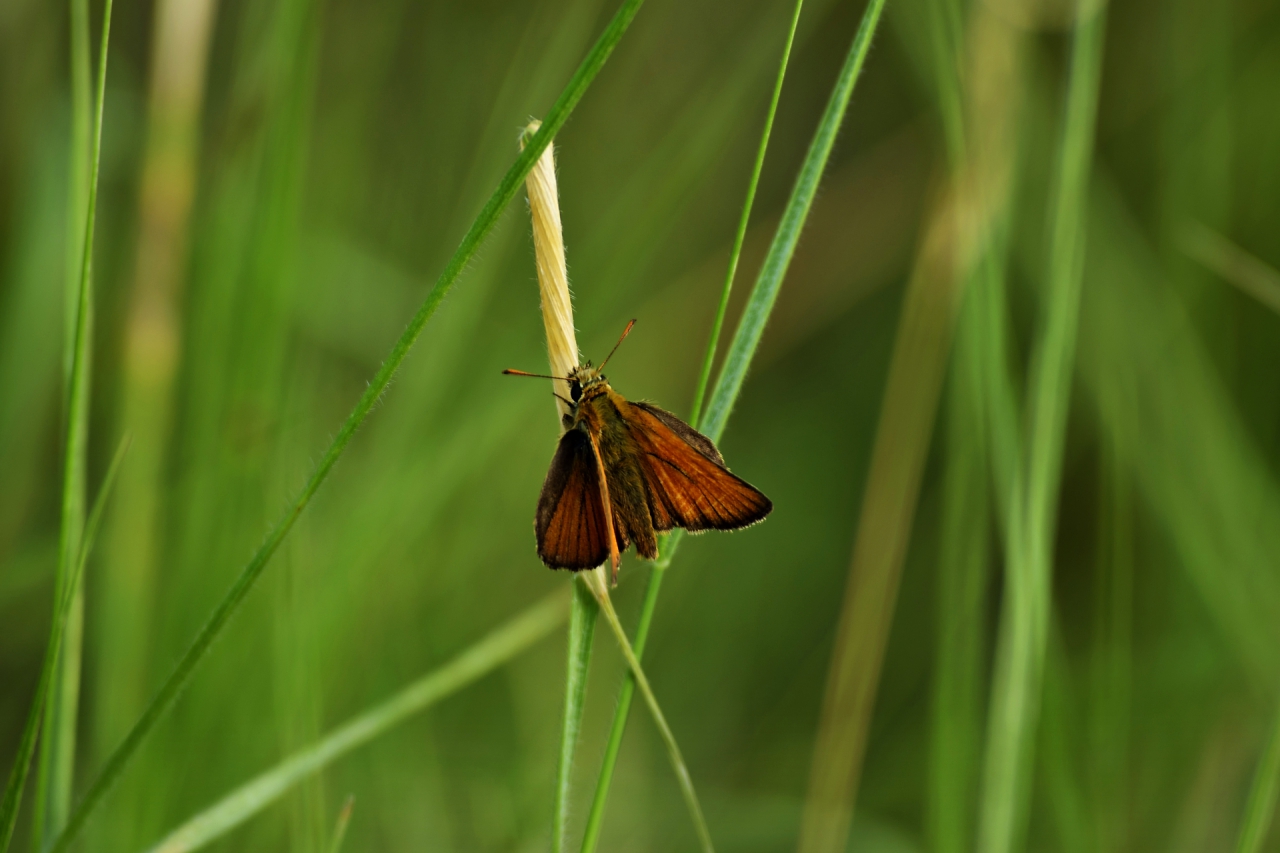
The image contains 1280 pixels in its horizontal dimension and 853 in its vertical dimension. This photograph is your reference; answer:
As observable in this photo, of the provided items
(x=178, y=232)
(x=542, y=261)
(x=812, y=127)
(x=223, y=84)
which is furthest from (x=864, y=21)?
(x=223, y=84)

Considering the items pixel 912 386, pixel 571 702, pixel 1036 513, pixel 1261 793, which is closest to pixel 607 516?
pixel 571 702

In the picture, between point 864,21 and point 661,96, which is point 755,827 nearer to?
point 864,21

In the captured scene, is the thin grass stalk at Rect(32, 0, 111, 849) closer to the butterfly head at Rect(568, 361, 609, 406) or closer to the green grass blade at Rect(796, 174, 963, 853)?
the butterfly head at Rect(568, 361, 609, 406)

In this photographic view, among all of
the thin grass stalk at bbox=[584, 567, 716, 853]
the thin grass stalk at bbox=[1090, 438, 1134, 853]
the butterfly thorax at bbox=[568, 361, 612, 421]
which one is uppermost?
the butterfly thorax at bbox=[568, 361, 612, 421]

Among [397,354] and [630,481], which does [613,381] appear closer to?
[630,481]

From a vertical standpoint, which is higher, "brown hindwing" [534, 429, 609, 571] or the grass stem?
the grass stem

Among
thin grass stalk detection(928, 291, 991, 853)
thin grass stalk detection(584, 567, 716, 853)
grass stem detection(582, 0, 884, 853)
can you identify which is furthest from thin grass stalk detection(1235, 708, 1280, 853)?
grass stem detection(582, 0, 884, 853)

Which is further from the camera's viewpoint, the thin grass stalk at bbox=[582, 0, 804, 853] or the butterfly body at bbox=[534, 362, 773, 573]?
the butterfly body at bbox=[534, 362, 773, 573]

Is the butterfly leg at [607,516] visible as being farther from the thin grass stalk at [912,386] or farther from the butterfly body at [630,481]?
the thin grass stalk at [912,386]
